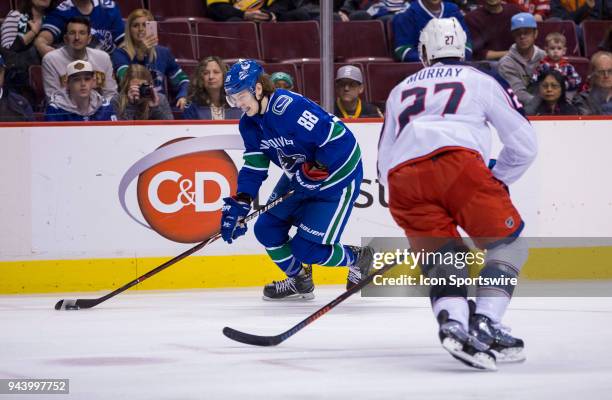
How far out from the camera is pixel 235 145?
6391mm

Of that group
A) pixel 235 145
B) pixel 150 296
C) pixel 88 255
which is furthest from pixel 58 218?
pixel 235 145

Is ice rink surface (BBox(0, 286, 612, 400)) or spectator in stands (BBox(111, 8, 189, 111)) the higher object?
spectator in stands (BBox(111, 8, 189, 111))

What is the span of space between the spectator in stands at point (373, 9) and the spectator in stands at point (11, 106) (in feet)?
6.87

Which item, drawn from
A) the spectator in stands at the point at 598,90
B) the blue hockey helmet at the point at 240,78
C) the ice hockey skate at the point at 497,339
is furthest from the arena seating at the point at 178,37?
the ice hockey skate at the point at 497,339

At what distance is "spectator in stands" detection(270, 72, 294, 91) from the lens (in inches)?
250

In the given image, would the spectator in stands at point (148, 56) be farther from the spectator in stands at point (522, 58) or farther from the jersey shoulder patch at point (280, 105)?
the spectator in stands at point (522, 58)

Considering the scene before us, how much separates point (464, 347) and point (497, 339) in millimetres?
258

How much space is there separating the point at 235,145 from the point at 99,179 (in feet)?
2.53


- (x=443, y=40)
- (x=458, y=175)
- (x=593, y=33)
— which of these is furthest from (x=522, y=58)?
(x=458, y=175)

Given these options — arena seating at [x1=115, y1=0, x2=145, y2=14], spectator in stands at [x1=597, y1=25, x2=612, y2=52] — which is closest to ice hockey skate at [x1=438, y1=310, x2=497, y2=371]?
arena seating at [x1=115, y1=0, x2=145, y2=14]

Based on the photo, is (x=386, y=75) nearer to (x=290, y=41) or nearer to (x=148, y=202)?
(x=290, y=41)

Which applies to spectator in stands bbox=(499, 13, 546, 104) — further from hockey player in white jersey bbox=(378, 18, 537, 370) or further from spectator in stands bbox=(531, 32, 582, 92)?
hockey player in white jersey bbox=(378, 18, 537, 370)

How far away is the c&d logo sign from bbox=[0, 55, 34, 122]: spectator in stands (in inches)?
24.7

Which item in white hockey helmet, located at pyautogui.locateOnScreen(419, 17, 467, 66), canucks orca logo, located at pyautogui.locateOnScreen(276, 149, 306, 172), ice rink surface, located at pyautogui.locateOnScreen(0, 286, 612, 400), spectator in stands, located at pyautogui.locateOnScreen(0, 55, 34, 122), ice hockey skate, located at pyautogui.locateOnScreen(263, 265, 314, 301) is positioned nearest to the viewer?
ice rink surface, located at pyautogui.locateOnScreen(0, 286, 612, 400)
